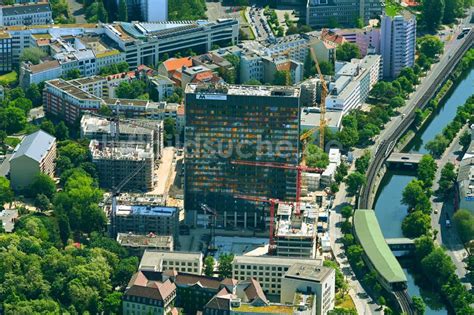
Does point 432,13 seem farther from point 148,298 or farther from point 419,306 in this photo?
point 148,298

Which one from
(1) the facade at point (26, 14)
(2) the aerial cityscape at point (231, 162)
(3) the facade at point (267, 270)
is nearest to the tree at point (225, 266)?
(2) the aerial cityscape at point (231, 162)

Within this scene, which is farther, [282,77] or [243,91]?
[282,77]

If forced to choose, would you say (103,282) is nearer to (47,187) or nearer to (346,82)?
(47,187)

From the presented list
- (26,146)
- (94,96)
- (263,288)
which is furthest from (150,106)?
(263,288)

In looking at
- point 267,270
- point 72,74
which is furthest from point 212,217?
point 72,74

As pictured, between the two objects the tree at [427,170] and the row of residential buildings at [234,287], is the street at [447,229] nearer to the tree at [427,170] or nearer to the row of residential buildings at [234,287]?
the tree at [427,170]
